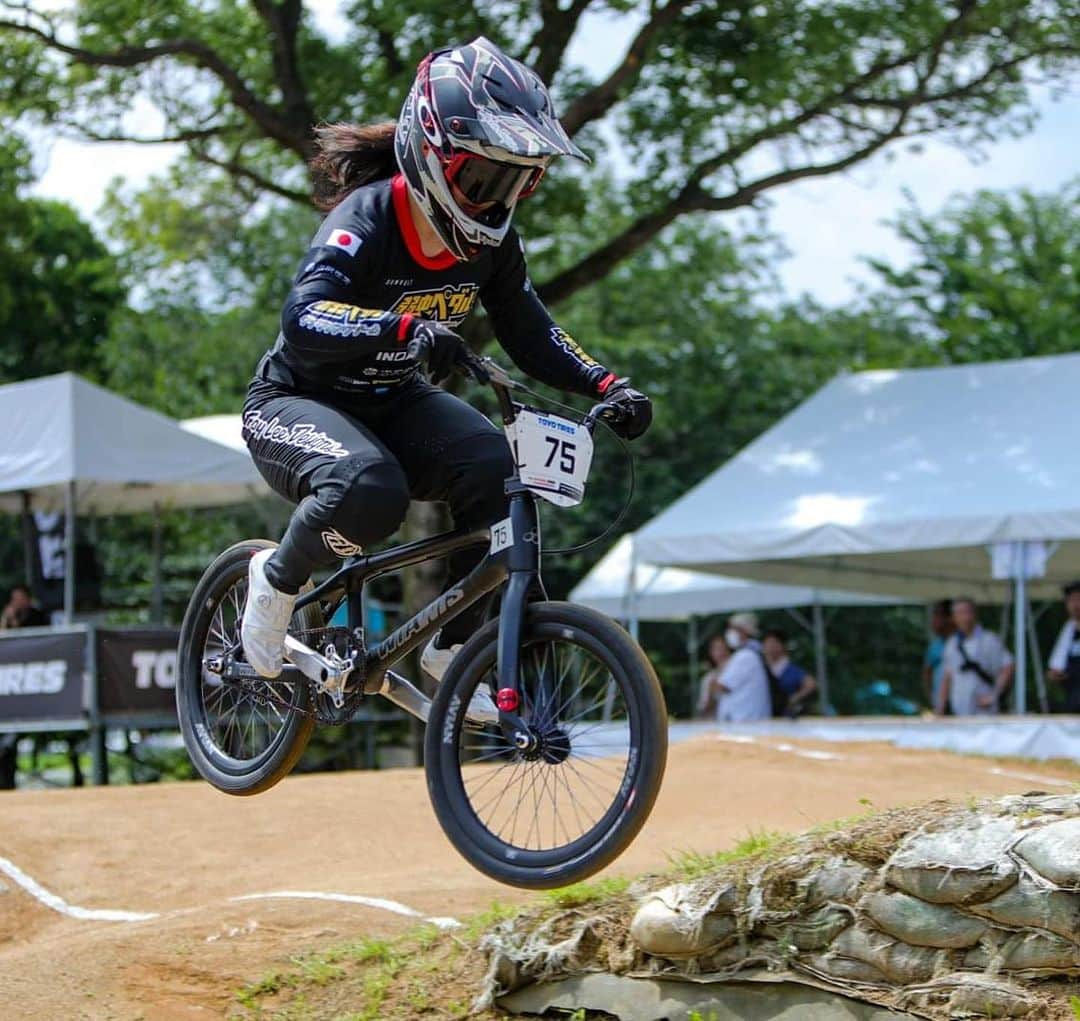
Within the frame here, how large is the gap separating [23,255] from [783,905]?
89.2ft

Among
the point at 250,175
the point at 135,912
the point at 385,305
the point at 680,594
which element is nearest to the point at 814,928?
the point at 385,305

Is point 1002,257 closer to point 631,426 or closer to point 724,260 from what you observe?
point 724,260

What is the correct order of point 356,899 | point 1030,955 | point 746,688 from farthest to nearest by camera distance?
point 746,688 < point 356,899 < point 1030,955

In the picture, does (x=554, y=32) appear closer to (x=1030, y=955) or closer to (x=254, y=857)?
(x=254, y=857)

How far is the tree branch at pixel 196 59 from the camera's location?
53.5 ft

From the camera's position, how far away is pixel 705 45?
58.4 feet

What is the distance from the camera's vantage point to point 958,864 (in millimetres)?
5488

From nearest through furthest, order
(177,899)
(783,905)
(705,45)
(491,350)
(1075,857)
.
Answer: (1075,857) → (783,905) → (177,899) → (705,45) → (491,350)

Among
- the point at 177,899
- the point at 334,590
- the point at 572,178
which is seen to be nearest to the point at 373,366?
the point at 334,590

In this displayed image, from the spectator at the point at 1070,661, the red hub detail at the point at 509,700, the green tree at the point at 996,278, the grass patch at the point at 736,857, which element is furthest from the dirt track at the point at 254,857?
the green tree at the point at 996,278

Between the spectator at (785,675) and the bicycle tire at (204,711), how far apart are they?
10789mm

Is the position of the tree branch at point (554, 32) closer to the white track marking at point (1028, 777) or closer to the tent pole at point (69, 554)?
the tent pole at point (69, 554)

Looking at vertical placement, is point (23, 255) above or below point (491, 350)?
above

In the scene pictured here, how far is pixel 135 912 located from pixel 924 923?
3.91 m
